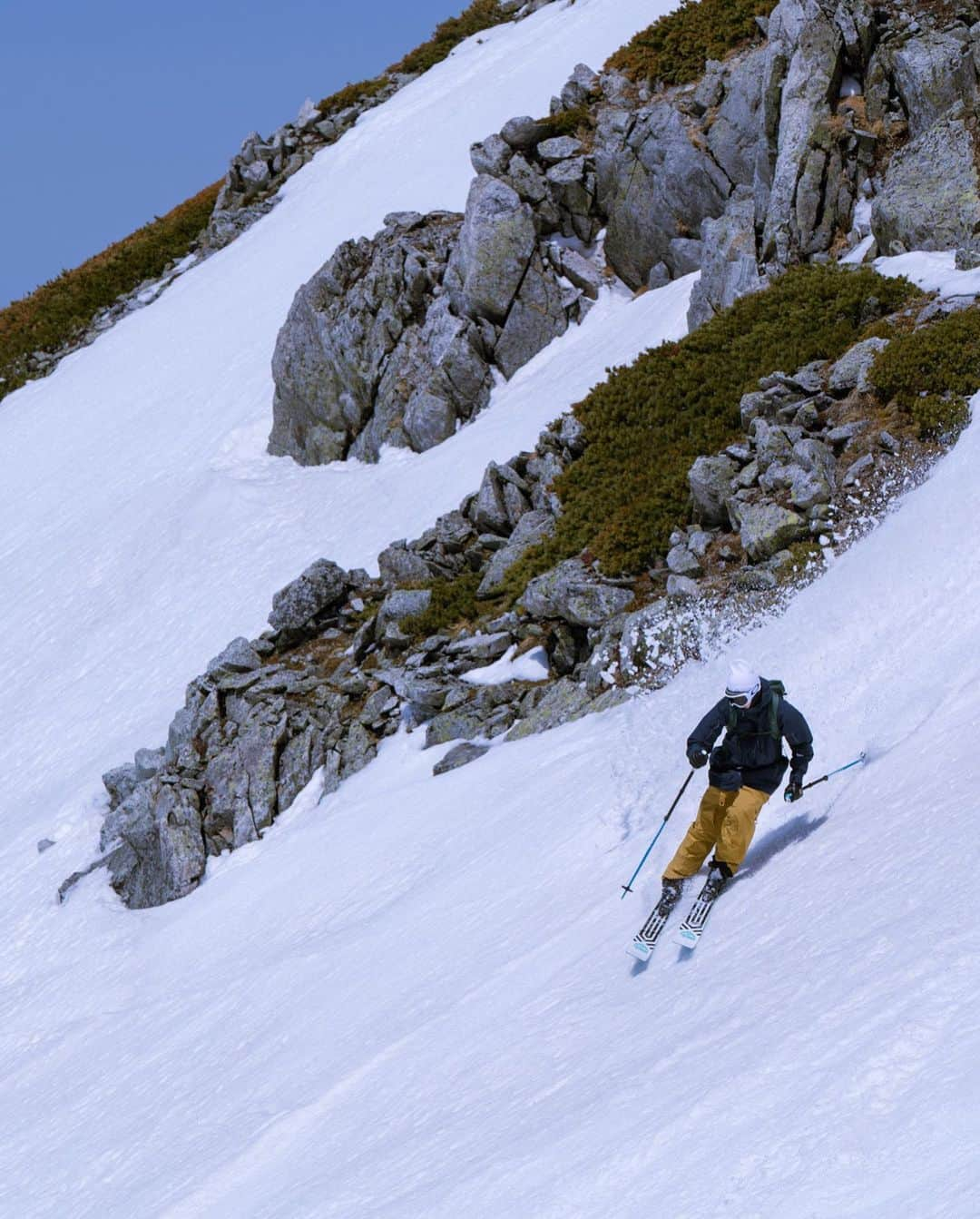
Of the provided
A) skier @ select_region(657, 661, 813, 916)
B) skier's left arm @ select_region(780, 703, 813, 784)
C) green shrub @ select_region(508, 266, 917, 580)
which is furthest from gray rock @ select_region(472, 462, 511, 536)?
skier's left arm @ select_region(780, 703, 813, 784)

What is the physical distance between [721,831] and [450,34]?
56.8 meters

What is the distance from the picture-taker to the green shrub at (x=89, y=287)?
50.7m

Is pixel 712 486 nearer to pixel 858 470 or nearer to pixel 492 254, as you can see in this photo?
pixel 858 470

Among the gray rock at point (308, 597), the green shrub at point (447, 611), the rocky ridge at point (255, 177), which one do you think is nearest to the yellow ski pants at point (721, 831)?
the green shrub at point (447, 611)

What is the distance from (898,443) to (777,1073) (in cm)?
1168

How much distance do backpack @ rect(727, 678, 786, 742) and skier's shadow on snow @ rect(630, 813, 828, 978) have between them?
0.97 m

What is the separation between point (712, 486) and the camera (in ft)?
56.3

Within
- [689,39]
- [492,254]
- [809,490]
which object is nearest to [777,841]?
[809,490]

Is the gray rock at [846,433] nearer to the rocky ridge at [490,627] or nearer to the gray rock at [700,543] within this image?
the rocky ridge at [490,627]

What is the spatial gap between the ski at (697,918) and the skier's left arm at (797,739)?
1137mm

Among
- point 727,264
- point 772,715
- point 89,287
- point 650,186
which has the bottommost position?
point 772,715

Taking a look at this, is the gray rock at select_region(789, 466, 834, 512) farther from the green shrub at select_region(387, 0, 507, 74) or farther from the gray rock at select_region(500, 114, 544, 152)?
the green shrub at select_region(387, 0, 507, 74)

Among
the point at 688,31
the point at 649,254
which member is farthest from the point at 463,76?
the point at 649,254

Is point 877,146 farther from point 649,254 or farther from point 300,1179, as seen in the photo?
point 300,1179
